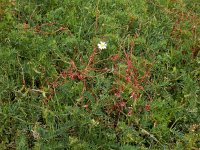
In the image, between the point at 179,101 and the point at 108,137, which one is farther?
the point at 179,101

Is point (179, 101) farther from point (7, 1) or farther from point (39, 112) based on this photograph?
point (7, 1)

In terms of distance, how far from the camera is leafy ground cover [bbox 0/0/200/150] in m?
3.02

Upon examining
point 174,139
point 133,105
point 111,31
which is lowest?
point 174,139

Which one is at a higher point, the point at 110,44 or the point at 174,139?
the point at 110,44

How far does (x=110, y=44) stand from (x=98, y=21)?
38cm

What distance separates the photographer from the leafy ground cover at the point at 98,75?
3.02m

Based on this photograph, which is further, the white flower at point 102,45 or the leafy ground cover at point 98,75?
the white flower at point 102,45

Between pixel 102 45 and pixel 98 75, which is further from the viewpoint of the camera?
pixel 102 45

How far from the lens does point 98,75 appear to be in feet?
11.2

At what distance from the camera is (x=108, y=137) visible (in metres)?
3.01

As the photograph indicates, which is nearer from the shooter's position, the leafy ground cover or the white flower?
the leafy ground cover

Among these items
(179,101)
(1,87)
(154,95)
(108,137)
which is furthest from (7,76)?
(179,101)

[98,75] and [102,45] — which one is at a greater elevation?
[102,45]

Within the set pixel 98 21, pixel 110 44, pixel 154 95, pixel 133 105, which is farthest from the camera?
pixel 98 21
